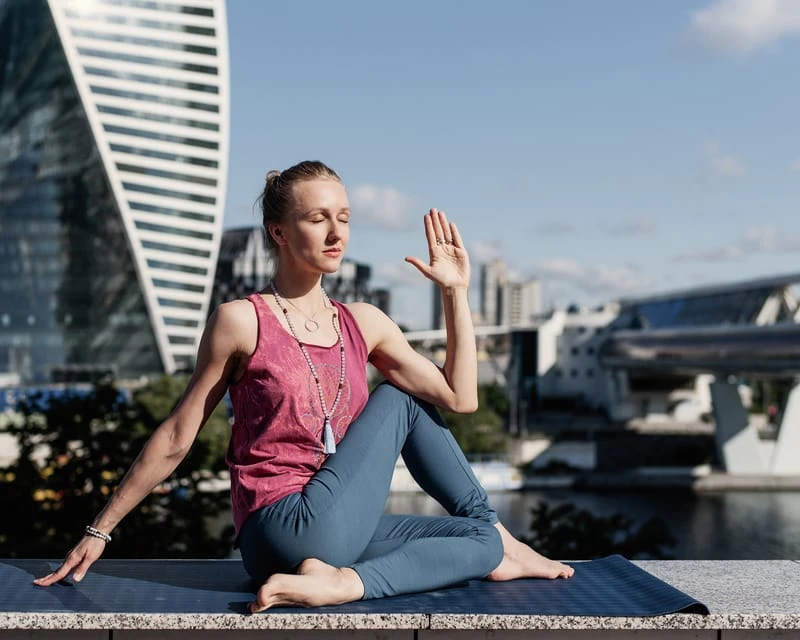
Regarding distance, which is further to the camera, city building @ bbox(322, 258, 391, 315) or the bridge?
city building @ bbox(322, 258, 391, 315)

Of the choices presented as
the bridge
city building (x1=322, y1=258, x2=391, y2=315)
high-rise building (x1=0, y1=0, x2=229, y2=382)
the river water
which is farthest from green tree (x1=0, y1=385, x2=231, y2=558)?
city building (x1=322, y1=258, x2=391, y2=315)

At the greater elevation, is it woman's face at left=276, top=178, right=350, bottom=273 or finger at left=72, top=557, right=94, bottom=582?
woman's face at left=276, top=178, right=350, bottom=273

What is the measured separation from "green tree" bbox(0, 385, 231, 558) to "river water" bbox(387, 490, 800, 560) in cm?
1354

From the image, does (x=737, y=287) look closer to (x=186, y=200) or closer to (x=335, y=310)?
(x=186, y=200)

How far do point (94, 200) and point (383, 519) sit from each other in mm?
53922

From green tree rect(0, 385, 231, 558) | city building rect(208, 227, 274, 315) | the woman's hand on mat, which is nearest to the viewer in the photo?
the woman's hand on mat

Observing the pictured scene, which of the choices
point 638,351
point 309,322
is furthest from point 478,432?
point 309,322

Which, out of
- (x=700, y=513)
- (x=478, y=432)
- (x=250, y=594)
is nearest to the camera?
(x=250, y=594)

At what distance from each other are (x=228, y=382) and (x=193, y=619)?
2.01ft

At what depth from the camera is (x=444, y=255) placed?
10.3 ft

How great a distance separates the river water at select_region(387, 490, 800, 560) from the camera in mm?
21156

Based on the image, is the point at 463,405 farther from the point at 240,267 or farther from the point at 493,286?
the point at 493,286

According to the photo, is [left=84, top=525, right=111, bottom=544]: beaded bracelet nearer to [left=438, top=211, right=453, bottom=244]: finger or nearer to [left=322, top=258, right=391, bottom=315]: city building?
[left=438, top=211, right=453, bottom=244]: finger

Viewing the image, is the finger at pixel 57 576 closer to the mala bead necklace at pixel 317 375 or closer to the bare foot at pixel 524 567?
the mala bead necklace at pixel 317 375
